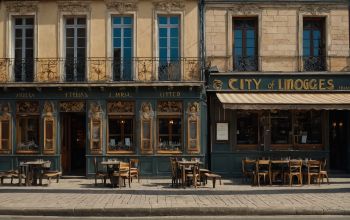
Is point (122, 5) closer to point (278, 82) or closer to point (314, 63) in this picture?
point (278, 82)

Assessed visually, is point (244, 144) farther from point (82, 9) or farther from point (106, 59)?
point (82, 9)

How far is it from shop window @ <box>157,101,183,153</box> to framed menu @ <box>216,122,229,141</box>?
130 centimetres

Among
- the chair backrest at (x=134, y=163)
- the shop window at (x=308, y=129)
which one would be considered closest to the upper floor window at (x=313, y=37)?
the shop window at (x=308, y=129)

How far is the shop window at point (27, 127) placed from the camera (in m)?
16.9

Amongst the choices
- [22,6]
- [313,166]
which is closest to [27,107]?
[22,6]

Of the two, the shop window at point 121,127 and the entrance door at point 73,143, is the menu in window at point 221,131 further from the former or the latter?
the entrance door at point 73,143

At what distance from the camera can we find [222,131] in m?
16.8

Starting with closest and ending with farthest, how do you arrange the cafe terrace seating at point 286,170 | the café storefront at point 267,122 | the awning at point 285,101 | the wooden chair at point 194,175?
the wooden chair at point 194,175, the cafe terrace seating at point 286,170, the awning at point 285,101, the café storefront at point 267,122

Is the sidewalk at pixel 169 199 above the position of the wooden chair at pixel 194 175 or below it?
below

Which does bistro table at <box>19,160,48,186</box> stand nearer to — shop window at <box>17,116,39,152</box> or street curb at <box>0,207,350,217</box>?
shop window at <box>17,116,39,152</box>

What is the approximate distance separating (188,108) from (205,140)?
1.27m

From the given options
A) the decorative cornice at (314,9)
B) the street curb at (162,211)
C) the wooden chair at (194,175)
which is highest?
the decorative cornice at (314,9)

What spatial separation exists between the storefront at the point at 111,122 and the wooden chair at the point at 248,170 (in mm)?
1553

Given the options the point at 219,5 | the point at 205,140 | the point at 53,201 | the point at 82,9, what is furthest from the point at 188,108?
the point at 53,201
